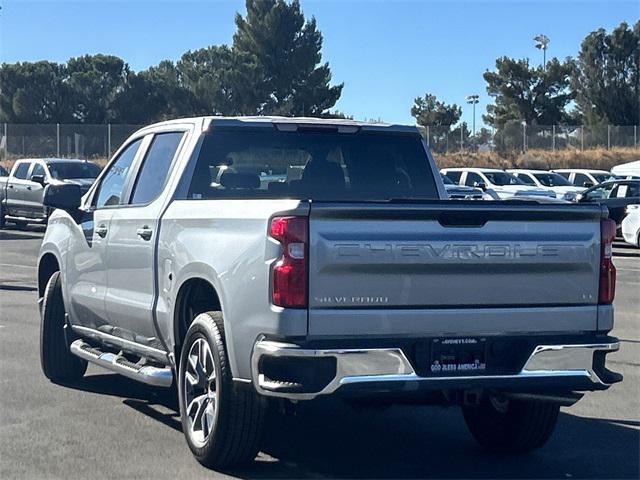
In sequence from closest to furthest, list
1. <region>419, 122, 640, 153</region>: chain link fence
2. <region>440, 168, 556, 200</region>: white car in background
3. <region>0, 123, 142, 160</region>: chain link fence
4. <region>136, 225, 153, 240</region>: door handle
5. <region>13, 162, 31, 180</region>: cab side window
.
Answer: <region>136, 225, 153, 240</region>: door handle, <region>13, 162, 31, 180</region>: cab side window, <region>440, 168, 556, 200</region>: white car in background, <region>0, 123, 142, 160</region>: chain link fence, <region>419, 122, 640, 153</region>: chain link fence

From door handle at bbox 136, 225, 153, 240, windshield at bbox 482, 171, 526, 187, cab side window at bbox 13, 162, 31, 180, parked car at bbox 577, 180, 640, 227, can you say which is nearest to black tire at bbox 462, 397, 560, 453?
door handle at bbox 136, 225, 153, 240

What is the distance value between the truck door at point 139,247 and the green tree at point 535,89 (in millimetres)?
65895

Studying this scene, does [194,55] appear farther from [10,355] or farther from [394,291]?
[394,291]

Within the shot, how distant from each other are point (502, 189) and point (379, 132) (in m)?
27.3

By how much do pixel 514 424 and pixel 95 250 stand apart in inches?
126

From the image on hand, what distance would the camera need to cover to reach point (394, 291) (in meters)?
5.78

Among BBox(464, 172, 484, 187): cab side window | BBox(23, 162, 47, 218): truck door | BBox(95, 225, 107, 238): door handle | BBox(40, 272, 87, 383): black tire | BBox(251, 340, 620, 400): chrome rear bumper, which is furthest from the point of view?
BBox(464, 172, 484, 187): cab side window

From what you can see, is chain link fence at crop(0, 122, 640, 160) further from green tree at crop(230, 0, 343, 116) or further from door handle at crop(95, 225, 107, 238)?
door handle at crop(95, 225, 107, 238)

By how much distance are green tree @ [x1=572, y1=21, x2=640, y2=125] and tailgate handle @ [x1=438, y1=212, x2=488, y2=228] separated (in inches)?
2578

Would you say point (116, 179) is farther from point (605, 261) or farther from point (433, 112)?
point (433, 112)

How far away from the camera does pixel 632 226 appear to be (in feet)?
80.6

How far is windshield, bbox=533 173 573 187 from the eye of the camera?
38.6 metres

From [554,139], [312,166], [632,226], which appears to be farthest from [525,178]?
[312,166]

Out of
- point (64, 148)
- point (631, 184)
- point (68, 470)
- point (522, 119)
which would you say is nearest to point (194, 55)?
point (64, 148)
